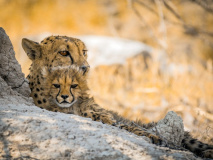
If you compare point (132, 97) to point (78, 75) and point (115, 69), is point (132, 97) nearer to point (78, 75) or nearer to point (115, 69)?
point (115, 69)

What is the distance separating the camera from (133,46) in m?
11.4

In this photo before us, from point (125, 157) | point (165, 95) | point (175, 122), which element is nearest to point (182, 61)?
point (165, 95)

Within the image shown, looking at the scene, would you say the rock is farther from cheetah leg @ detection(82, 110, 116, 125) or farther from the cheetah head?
the cheetah head

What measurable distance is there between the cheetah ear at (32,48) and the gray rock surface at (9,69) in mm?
461

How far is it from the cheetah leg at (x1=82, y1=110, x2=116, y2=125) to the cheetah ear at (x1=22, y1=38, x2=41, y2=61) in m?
0.90

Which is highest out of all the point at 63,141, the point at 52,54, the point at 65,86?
the point at 52,54

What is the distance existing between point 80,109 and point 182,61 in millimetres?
7835

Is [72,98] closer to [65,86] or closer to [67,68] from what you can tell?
[65,86]

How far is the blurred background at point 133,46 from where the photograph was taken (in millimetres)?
8102

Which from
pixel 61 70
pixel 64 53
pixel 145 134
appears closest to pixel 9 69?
pixel 61 70

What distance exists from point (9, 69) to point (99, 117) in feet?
3.13

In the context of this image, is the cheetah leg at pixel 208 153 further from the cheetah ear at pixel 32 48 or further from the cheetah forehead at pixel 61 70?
the cheetah ear at pixel 32 48

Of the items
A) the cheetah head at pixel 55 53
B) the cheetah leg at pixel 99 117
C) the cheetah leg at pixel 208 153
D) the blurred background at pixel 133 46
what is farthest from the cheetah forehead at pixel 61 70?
the blurred background at pixel 133 46

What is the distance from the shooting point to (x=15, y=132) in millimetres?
2117
